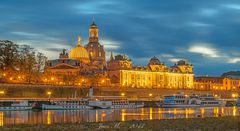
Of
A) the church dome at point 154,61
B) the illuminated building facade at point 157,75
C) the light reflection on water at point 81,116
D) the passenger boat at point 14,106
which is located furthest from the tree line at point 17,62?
the church dome at point 154,61

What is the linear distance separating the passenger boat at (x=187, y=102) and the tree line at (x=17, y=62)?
94.7ft

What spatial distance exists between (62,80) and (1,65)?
96.6ft

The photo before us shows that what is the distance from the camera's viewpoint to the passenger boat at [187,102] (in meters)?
97.1

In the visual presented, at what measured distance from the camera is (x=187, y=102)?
10019 cm

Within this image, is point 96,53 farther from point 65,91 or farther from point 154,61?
point 65,91

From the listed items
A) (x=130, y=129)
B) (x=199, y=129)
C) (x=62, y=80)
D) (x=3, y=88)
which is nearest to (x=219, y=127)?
(x=199, y=129)

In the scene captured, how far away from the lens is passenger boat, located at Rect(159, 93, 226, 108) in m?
97.1

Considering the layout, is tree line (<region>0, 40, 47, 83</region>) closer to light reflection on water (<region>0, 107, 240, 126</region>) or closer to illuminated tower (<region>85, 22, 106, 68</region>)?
light reflection on water (<region>0, 107, 240, 126</region>)

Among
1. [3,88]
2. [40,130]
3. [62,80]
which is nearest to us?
[40,130]

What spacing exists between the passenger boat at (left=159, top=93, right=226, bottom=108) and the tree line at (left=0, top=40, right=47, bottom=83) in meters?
28.9

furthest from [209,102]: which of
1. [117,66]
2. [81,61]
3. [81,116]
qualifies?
[81,61]

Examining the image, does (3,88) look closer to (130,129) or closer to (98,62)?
(130,129)

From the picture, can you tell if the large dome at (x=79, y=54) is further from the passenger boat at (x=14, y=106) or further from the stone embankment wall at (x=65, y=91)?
the passenger boat at (x=14, y=106)

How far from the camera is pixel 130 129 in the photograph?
34875 millimetres
